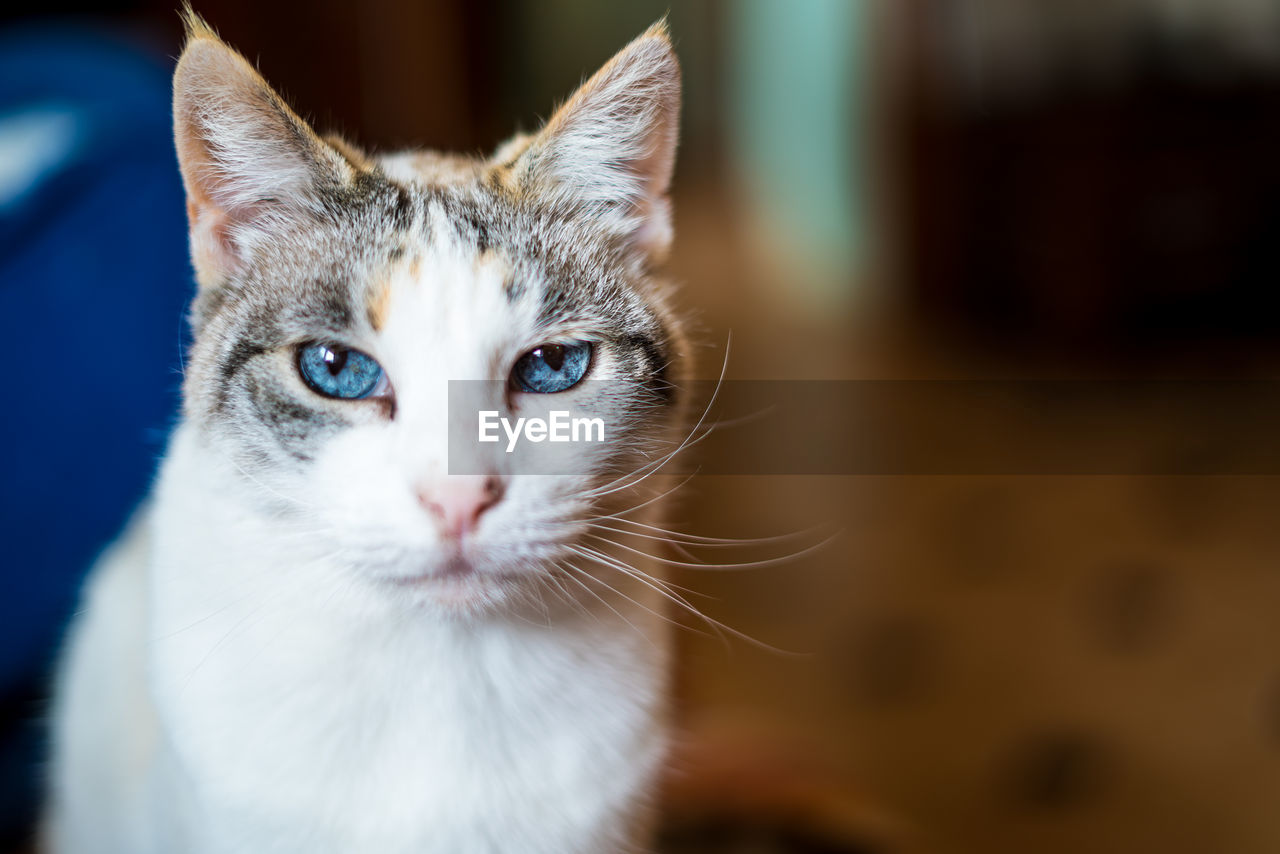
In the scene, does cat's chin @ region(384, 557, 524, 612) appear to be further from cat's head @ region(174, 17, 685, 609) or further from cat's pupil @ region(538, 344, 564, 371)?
cat's pupil @ region(538, 344, 564, 371)

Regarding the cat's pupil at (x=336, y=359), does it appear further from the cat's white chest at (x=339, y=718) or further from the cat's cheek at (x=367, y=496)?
the cat's white chest at (x=339, y=718)

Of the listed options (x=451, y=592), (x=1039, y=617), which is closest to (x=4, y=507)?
(x=451, y=592)

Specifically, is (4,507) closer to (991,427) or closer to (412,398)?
(412,398)

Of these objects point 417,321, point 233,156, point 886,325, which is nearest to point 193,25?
point 233,156

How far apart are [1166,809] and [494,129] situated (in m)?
2.66

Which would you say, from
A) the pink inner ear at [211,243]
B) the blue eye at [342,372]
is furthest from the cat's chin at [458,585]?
the pink inner ear at [211,243]

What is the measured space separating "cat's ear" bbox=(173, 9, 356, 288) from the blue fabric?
215 millimetres

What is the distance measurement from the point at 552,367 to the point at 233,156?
32 centimetres

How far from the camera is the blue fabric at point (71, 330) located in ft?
3.55

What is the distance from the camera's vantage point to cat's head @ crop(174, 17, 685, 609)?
751 mm

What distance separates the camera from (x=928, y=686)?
2.48 m

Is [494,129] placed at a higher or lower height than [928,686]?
higher

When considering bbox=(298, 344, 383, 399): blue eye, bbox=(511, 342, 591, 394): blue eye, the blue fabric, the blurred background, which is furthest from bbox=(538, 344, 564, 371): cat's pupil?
the blue fabric

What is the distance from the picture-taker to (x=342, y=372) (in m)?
0.81
